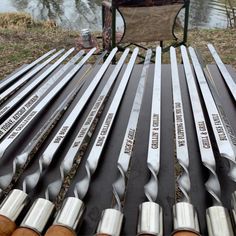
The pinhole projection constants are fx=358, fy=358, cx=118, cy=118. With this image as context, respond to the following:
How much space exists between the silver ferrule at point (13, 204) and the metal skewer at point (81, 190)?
73mm

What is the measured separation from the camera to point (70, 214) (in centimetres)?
59

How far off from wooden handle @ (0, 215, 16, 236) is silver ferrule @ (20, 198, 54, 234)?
19mm

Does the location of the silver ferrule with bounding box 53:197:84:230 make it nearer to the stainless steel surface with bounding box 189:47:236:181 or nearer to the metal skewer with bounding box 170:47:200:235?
the metal skewer with bounding box 170:47:200:235

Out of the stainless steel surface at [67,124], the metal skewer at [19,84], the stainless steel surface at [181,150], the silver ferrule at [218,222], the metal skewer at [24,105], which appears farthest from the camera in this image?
the metal skewer at [19,84]

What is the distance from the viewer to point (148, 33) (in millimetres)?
3184

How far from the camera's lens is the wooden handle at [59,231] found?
535mm

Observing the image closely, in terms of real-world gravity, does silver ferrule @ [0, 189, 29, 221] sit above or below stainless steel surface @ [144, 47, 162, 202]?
below

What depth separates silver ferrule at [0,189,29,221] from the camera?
0.58 metres

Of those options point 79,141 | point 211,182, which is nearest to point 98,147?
point 79,141

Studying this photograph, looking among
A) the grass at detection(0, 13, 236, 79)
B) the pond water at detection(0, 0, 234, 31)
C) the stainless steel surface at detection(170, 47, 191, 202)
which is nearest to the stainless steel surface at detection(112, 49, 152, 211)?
the stainless steel surface at detection(170, 47, 191, 202)

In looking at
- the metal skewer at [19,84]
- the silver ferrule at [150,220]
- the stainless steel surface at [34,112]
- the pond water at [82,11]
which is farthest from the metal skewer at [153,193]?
the pond water at [82,11]

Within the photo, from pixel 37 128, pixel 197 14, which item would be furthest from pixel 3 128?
pixel 197 14

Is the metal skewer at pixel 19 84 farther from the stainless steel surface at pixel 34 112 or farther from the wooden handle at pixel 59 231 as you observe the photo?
the wooden handle at pixel 59 231

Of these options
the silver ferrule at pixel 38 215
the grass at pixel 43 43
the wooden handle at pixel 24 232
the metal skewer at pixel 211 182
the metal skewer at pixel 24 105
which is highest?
the grass at pixel 43 43
